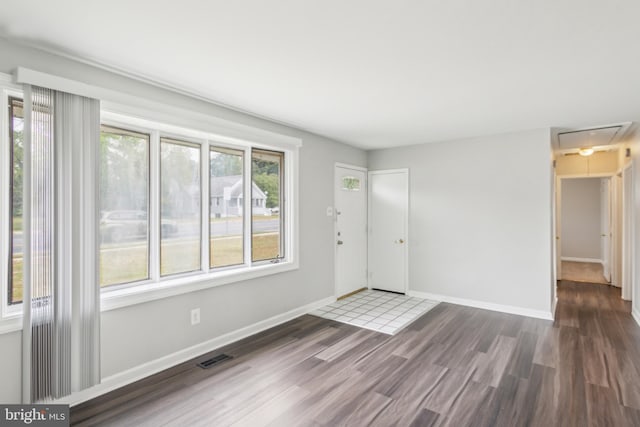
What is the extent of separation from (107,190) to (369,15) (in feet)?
7.87

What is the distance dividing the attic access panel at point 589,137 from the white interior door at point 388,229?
7.33 ft

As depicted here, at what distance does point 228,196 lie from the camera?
371cm

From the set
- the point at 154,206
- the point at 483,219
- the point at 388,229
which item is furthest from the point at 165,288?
the point at 483,219

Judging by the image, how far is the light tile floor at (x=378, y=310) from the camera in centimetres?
406

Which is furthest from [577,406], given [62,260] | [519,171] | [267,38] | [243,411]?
[62,260]

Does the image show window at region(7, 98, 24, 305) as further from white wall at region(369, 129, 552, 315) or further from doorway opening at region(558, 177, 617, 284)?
doorway opening at region(558, 177, 617, 284)

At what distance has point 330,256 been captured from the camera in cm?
494

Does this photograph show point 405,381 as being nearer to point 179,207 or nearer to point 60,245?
point 179,207

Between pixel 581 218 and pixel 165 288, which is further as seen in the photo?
pixel 581 218

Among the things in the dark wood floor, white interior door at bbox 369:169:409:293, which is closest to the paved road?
the dark wood floor

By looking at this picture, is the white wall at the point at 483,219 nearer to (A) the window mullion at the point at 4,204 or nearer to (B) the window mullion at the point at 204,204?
(B) the window mullion at the point at 204,204

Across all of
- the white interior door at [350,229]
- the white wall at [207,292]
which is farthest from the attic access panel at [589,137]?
the white wall at [207,292]

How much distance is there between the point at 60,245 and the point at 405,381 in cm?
276

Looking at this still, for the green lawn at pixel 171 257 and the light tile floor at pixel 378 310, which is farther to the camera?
the light tile floor at pixel 378 310
